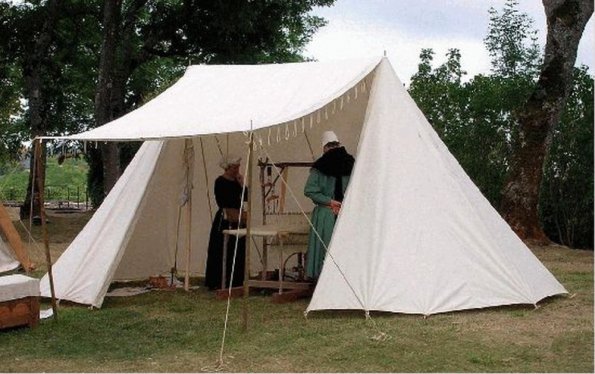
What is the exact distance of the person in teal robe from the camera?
6719mm

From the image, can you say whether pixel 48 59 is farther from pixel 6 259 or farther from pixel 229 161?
pixel 229 161

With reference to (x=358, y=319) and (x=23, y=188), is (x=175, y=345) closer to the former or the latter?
(x=358, y=319)

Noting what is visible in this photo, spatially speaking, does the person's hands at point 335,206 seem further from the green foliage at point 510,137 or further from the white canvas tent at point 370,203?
the green foliage at point 510,137

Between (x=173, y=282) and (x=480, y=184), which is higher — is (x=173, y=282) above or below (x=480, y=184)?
below

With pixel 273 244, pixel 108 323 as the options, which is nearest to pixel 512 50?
pixel 273 244

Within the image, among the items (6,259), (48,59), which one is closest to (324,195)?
(6,259)

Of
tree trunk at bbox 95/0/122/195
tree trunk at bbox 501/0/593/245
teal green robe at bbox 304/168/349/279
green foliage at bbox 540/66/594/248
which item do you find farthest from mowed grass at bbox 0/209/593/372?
tree trunk at bbox 95/0/122/195

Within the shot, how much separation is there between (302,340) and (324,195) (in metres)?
1.69

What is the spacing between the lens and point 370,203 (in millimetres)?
6238

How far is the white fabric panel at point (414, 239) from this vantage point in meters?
5.93

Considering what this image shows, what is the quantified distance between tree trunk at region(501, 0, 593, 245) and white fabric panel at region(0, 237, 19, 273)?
5807mm

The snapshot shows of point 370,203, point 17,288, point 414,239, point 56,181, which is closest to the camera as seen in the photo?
point 17,288

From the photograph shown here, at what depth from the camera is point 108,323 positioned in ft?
20.1

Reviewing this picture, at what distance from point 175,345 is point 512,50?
32.7 feet
